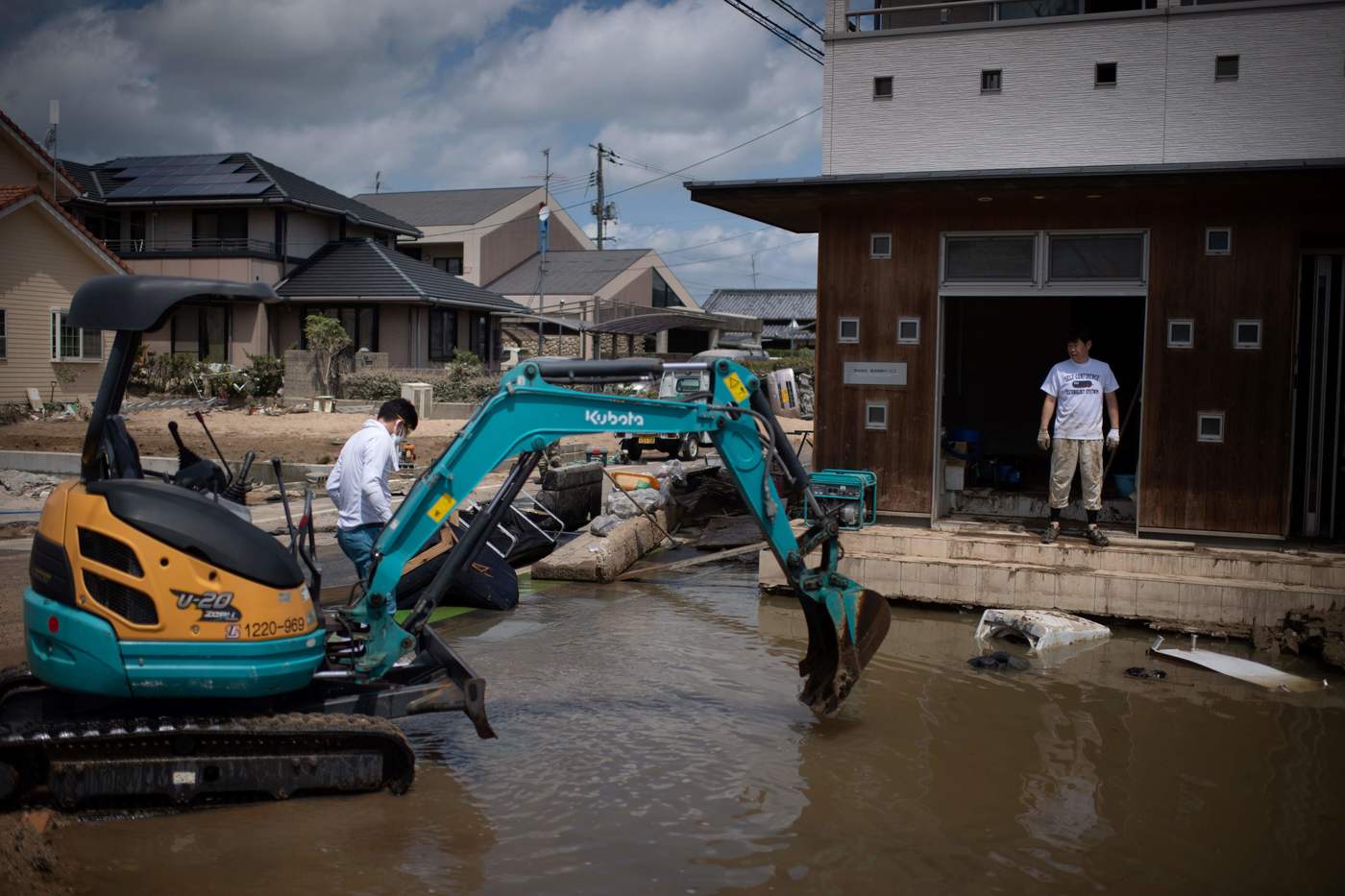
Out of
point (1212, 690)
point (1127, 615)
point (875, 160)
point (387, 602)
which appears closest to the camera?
point (387, 602)

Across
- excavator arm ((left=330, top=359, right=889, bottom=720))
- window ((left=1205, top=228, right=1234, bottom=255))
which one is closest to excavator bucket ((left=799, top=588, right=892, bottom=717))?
excavator arm ((left=330, top=359, right=889, bottom=720))

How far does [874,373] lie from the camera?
38.5 ft

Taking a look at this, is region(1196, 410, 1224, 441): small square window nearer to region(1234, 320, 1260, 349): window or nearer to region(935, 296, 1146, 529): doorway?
region(1234, 320, 1260, 349): window

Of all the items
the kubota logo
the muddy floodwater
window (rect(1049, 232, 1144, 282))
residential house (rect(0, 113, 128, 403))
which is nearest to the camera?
the muddy floodwater

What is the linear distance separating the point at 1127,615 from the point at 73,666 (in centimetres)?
842

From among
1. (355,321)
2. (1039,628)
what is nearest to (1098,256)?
(1039,628)

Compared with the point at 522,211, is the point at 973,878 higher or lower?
lower

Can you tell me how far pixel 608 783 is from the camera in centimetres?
639

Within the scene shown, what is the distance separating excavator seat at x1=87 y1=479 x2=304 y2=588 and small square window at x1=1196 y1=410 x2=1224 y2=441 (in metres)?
8.54

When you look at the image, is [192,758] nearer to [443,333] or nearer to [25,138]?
[25,138]

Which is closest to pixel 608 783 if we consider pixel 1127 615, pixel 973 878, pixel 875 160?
pixel 973 878

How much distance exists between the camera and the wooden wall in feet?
34.1

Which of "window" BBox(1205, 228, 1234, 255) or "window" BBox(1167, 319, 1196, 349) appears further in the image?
"window" BBox(1167, 319, 1196, 349)

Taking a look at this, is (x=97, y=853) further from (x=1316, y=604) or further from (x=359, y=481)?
(x=1316, y=604)
